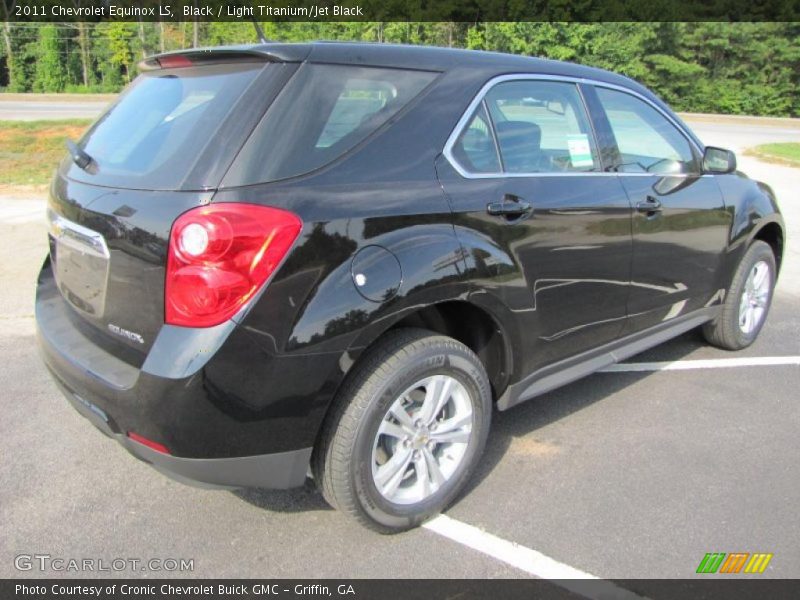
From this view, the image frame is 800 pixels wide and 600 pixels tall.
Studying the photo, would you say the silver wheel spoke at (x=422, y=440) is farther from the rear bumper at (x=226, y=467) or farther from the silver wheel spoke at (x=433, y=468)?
the rear bumper at (x=226, y=467)

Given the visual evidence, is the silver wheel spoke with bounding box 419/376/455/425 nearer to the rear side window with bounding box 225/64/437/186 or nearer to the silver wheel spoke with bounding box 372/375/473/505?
the silver wheel spoke with bounding box 372/375/473/505

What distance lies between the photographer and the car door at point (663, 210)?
139 inches

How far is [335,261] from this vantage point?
7.46ft

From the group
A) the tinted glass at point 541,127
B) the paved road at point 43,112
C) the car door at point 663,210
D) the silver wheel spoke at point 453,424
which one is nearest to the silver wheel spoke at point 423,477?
the silver wheel spoke at point 453,424

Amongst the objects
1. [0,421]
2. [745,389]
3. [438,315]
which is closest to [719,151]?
[745,389]

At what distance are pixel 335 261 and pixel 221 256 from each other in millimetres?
→ 376

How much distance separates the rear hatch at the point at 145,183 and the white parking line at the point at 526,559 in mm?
1435

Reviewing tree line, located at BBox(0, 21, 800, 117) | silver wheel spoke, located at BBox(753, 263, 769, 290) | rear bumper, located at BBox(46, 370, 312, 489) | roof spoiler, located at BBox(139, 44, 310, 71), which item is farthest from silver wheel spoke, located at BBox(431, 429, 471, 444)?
tree line, located at BBox(0, 21, 800, 117)

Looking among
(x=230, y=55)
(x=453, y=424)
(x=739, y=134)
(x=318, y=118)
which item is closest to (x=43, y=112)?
(x=739, y=134)

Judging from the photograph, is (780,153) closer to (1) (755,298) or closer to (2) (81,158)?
(1) (755,298)

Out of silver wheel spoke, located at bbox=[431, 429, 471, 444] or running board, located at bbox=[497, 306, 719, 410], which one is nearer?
silver wheel spoke, located at bbox=[431, 429, 471, 444]

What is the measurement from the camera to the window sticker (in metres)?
3.30

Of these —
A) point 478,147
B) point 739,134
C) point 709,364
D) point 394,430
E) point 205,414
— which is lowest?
point 739,134

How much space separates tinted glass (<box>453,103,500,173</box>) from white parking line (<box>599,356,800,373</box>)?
6.96 ft
